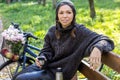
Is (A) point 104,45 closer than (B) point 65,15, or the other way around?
(A) point 104,45

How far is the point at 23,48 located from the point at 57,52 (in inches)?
70.2

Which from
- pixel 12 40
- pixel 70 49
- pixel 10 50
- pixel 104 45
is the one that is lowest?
pixel 10 50

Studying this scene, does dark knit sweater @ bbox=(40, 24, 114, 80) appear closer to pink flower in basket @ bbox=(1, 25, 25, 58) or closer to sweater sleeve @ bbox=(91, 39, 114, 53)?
sweater sleeve @ bbox=(91, 39, 114, 53)

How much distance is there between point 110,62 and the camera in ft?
13.1

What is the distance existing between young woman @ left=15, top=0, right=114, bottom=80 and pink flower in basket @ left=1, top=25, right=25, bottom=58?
52.5 inches

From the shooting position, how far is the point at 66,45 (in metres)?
4.40

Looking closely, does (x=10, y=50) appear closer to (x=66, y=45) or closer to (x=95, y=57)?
(x=66, y=45)

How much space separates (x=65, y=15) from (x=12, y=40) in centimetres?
177

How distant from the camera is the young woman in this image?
4289 millimetres

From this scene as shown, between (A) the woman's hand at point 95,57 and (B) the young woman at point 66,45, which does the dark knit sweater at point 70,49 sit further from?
(A) the woman's hand at point 95,57

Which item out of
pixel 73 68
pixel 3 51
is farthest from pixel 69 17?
pixel 3 51

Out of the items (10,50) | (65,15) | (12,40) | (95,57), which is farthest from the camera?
(10,50)

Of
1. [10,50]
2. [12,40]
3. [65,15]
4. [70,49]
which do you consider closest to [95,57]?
[70,49]

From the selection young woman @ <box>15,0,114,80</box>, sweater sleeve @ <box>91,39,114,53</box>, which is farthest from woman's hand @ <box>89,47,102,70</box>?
young woman @ <box>15,0,114,80</box>
